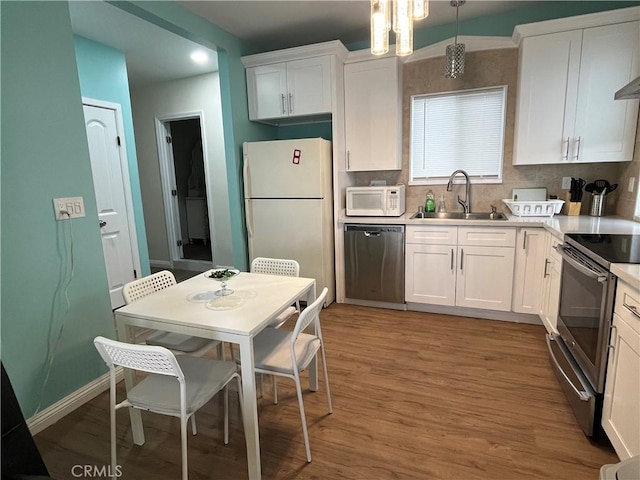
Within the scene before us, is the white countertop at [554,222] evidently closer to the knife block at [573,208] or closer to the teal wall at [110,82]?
the knife block at [573,208]

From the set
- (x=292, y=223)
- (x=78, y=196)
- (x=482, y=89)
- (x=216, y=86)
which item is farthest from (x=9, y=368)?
(x=482, y=89)

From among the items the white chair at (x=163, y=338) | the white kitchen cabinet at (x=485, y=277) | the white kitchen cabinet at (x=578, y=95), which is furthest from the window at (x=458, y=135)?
the white chair at (x=163, y=338)

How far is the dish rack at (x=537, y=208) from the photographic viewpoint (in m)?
3.01

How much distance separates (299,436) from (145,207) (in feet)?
14.8

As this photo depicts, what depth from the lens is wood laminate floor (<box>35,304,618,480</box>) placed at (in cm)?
165

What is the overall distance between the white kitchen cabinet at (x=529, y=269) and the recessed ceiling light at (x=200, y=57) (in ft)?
11.7

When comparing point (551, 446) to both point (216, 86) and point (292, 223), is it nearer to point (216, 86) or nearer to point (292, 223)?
point (292, 223)

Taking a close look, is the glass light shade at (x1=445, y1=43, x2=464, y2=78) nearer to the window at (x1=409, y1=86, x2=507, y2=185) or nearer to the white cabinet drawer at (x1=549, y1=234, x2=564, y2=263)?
the window at (x1=409, y1=86, x2=507, y2=185)

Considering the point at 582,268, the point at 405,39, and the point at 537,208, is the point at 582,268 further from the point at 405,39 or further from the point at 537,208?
the point at 405,39

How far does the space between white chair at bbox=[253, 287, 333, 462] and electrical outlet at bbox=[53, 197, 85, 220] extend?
133 centimetres

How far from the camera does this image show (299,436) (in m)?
1.87

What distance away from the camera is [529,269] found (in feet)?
9.65

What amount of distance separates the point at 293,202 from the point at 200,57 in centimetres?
198

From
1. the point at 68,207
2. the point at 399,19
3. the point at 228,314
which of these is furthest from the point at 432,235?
the point at 68,207
